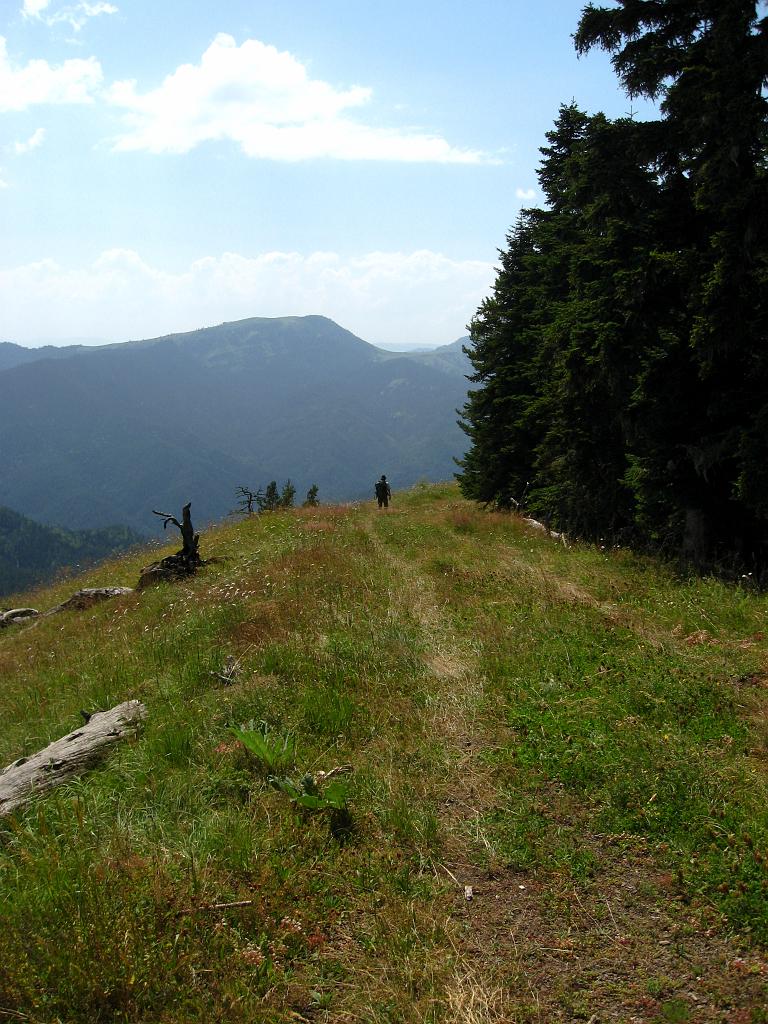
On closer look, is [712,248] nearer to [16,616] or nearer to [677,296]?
[677,296]

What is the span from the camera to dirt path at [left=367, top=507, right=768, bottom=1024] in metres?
3.04

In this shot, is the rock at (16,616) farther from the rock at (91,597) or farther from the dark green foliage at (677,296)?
the dark green foliage at (677,296)

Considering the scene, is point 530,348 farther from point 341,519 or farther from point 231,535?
point 231,535

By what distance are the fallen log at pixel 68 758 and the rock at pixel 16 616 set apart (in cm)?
1475

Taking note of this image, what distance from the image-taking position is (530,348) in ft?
74.5

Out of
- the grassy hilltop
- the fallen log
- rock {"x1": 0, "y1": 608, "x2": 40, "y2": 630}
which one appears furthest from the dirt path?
rock {"x1": 0, "y1": 608, "x2": 40, "y2": 630}

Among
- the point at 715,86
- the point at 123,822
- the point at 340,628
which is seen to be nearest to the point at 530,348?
the point at 715,86

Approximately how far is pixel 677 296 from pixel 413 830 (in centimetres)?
1095

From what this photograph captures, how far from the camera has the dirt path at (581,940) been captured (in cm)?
304

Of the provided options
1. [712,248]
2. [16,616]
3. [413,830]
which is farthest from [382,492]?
[413,830]

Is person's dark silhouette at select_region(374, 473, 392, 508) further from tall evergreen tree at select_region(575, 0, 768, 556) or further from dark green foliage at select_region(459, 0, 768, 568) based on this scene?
tall evergreen tree at select_region(575, 0, 768, 556)

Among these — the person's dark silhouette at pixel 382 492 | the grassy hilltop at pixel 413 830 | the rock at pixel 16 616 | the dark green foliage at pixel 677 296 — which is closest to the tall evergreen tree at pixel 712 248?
the dark green foliage at pixel 677 296

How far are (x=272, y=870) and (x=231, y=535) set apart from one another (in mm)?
18357

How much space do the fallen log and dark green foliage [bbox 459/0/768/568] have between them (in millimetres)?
Result: 9474
